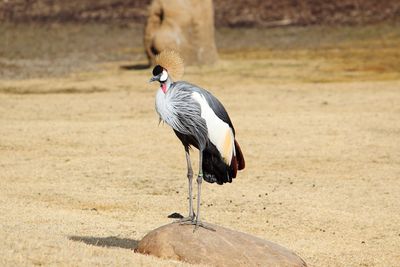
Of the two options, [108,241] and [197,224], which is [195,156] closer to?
[108,241]

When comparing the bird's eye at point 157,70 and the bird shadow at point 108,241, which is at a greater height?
the bird's eye at point 157,70

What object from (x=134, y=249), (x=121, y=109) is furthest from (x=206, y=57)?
(x=134, y=249)

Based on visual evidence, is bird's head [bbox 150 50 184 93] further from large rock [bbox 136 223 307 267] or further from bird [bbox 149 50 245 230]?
large rock [bbox 136 223 307 267]

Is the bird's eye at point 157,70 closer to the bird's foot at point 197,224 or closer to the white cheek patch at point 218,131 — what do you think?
the white cheek patch at point 218,131

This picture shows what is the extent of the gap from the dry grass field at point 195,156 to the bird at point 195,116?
3.26ft

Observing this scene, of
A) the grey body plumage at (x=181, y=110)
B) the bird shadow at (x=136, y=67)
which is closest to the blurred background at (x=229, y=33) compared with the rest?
the bird shadow at (x=136, y=67)

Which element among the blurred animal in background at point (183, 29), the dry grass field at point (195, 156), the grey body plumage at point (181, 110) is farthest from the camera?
the blurred animal in background at point (183, 29)

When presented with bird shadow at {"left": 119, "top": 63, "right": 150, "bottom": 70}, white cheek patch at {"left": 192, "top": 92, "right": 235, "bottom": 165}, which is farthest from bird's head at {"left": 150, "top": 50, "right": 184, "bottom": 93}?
bird shadow at {"left": 119, "top": 63, "right": 150, "bottom": 70}

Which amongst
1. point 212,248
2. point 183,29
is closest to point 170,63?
point 212,248

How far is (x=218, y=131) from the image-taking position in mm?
7941

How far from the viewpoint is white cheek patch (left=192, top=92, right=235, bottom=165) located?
7.82 meters

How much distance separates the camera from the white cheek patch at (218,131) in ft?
25.7

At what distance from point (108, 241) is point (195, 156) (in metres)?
5.18

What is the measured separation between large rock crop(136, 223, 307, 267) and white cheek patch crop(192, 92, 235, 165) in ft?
2.10
